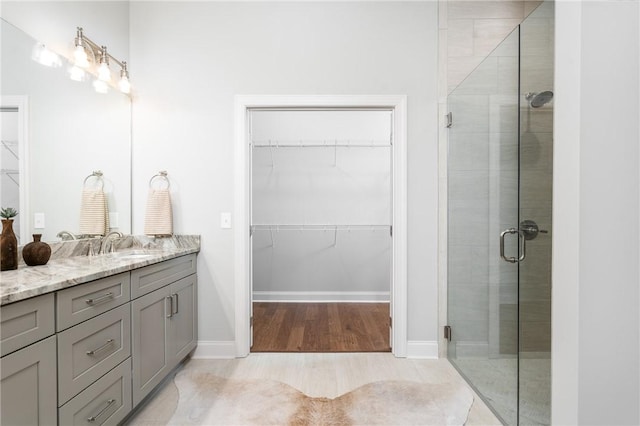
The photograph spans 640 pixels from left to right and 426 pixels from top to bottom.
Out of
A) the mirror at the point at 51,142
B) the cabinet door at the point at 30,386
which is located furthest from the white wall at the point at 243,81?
the cabinet door at the point at 30,386

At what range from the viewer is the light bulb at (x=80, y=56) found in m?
2.02

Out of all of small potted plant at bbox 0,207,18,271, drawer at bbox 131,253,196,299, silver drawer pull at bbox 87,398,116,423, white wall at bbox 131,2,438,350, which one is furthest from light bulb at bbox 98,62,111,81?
silver drawer pull at bbox 87,398,116,423

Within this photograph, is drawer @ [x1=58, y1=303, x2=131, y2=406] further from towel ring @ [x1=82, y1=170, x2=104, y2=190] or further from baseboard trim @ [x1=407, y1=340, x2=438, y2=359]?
baseboard trim @ [x1=407, y1=340, x2=438, y2=359]

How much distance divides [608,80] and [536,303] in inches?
42.2

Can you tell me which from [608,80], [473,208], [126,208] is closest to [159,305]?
[126,208]

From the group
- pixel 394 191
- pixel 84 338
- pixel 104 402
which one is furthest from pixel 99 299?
pixel 394 191

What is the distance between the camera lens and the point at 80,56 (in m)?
2.04

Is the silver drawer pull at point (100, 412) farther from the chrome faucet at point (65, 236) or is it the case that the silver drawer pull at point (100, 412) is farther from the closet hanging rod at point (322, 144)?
the closet hanging rod at point (322, 144)

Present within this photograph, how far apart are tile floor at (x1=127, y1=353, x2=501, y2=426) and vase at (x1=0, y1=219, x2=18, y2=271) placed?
0.99 m

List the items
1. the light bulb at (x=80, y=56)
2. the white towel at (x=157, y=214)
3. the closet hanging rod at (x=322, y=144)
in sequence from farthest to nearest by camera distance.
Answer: the closet hanging rod at (x=322, y=144)
the white towel at (x=157, y=214)
the light bulb at (x=80, y=56)

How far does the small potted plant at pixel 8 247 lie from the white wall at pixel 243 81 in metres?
1.07

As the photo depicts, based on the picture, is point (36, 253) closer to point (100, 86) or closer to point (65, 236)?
point (65, 236)

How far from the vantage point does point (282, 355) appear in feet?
8.48

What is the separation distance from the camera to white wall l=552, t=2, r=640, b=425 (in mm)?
828
